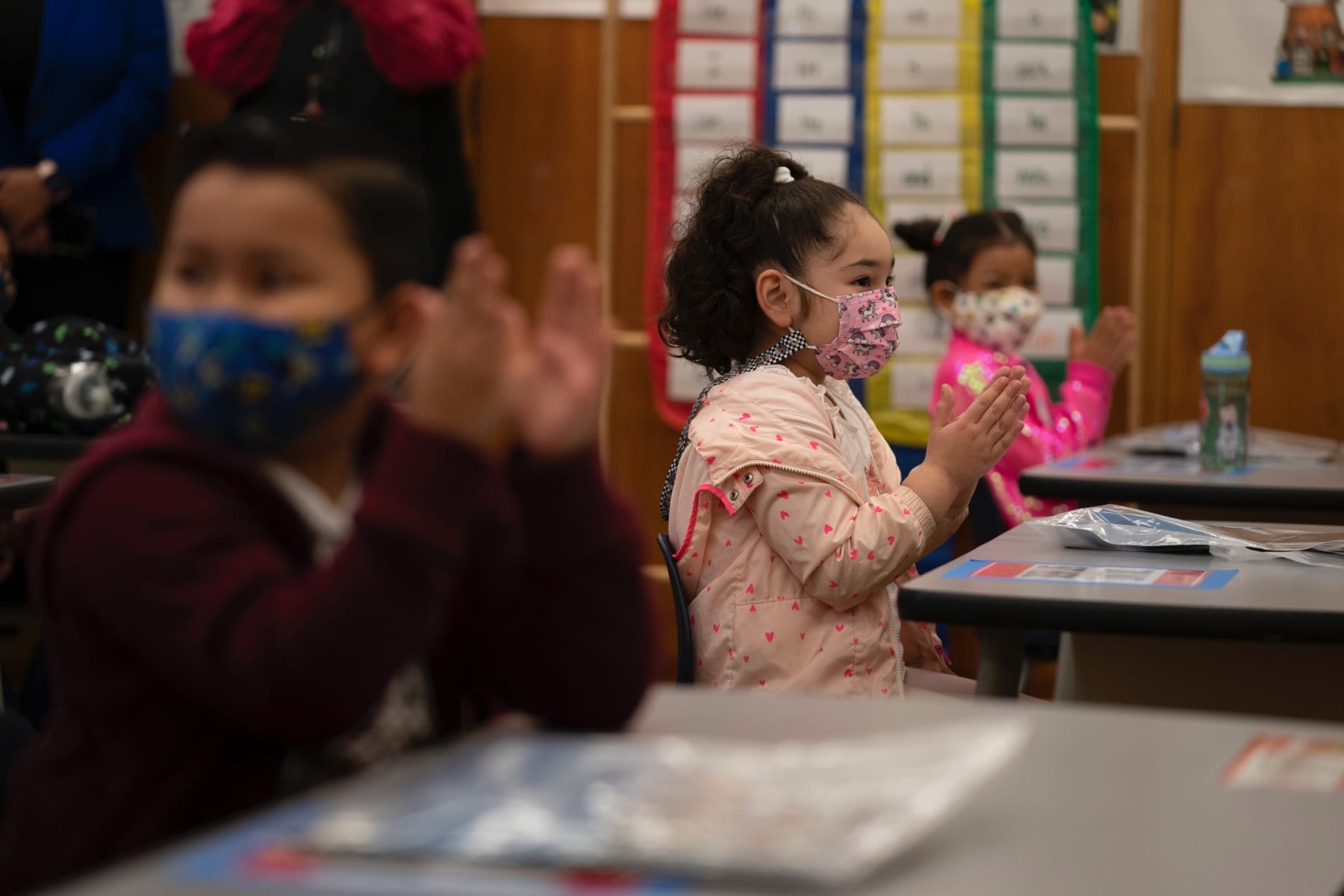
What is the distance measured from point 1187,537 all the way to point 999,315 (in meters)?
1.65

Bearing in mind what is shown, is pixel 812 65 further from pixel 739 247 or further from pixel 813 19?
pixel 739 247

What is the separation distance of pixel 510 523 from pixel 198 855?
294 millimetres

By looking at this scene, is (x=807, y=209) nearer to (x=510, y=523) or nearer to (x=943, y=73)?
(x=510, y=523)

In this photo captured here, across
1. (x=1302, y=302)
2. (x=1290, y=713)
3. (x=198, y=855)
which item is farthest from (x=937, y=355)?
(x=198, y=855)

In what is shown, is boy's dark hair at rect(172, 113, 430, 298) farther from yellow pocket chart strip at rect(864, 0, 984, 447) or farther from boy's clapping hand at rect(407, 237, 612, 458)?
yellow pocket chart strip at rect(864, 0, 984, 447)

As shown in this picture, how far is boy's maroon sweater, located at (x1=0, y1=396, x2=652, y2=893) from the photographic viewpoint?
834 mm

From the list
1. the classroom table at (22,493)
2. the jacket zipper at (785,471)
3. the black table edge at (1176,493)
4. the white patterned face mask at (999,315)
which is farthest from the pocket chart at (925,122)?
the classroom table at (22,493)

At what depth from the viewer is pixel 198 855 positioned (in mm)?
685

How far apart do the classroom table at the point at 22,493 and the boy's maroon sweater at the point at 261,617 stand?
1.12 metres

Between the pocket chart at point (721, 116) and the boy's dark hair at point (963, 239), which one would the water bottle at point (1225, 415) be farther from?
the pocket chart at point (721, 116)

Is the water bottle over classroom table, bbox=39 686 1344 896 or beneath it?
beneath

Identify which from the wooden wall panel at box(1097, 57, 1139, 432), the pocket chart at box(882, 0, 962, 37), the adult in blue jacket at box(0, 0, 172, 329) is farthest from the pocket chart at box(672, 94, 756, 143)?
the adult in blue jacket at box(0, 0, 172, 329)

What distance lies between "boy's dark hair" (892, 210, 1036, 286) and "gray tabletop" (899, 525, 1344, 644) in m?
1.96

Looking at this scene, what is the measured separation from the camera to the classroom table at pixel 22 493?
2045 mm
